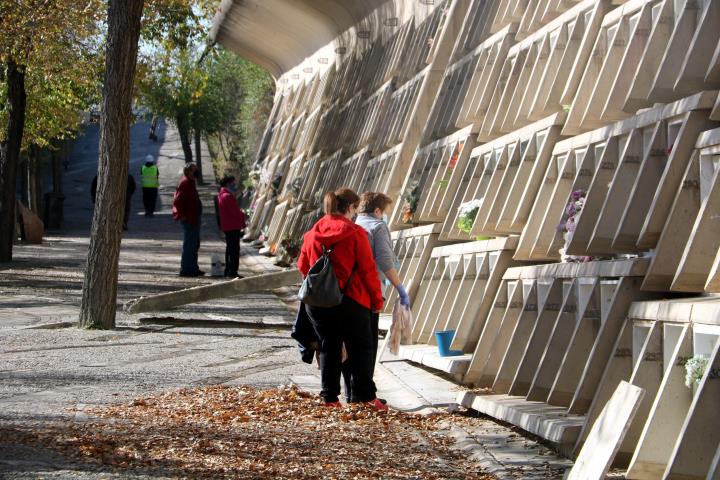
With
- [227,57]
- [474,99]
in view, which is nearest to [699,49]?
[474,99]

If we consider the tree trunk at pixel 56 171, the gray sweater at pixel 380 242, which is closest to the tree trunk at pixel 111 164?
the gray sweater at pixel 380 242

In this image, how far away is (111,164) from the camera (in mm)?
17109

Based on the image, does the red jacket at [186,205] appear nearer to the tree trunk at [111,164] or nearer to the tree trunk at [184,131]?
the tree trunk at [111,164]

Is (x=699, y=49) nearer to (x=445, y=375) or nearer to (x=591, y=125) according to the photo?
(x=591, y=125)

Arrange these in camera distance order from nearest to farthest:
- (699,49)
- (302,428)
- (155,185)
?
(699,49), (302,428), (155,185)

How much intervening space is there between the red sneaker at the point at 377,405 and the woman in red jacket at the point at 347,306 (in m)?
0.01

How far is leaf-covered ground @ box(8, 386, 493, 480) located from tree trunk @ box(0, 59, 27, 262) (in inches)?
717

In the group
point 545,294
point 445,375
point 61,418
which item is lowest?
point 61,418

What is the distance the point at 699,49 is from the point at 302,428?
11.5 ft

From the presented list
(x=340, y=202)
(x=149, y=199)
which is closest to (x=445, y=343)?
(x=340, y=202)

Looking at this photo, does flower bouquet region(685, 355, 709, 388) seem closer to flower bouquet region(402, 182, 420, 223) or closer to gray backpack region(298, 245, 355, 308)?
gray backpack region(298, 245, 355, 308)

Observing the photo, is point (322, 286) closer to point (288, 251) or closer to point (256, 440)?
point (256, 440)

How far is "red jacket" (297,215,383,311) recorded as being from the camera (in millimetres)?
11461

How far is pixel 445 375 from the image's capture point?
13.3 meters
